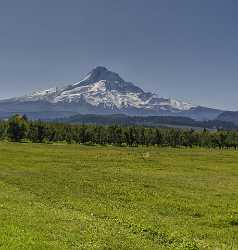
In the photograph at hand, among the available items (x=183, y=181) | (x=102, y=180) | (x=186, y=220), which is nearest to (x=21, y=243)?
(x=186, y=220)

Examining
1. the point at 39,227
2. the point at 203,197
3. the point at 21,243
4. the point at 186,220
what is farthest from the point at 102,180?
the point at 21,243

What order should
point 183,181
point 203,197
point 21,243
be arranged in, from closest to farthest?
point 21,243 → point 203,197 → point 183,181

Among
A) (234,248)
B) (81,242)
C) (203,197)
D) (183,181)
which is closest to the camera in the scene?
(81,242)

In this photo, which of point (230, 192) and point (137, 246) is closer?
point (137, 246)

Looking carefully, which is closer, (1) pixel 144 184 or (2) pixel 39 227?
(2) pixel 39 227

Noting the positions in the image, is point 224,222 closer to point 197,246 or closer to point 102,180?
point 197,246

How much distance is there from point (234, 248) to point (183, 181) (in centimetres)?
3875

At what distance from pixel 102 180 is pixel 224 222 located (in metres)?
27.1

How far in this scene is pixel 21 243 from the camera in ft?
73.2

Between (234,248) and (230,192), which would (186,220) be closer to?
(234,248)

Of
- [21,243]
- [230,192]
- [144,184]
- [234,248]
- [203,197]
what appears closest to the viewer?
[21,243]

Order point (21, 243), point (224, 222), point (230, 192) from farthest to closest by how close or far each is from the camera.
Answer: point (230, 192)
point (224, 222)
point (21, 243)

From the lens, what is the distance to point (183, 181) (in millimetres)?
64250

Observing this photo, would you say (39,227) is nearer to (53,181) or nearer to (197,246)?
(197,246)
